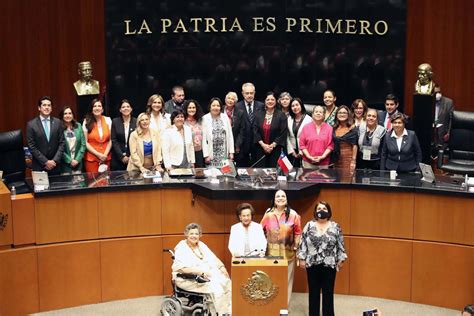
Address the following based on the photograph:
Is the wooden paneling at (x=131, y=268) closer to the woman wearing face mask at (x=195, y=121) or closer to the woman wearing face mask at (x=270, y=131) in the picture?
the woman wearing face mask at (x=195, y=121)

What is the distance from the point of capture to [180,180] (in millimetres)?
9852

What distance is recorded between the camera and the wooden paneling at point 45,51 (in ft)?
45.2

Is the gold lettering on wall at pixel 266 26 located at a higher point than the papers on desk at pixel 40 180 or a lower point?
higher

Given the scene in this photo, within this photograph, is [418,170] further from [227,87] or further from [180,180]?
[227,87]

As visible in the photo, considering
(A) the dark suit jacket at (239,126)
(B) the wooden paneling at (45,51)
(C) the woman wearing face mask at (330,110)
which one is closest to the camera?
(C) the woman wearing face mask at (330,110)

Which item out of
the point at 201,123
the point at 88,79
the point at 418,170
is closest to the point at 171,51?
the point at 88,79

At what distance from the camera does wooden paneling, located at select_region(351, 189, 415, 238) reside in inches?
376

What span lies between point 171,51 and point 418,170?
467 centimetres

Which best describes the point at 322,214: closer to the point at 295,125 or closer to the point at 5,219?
the point at 295,125

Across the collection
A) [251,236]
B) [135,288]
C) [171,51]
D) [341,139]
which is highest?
[171,51]

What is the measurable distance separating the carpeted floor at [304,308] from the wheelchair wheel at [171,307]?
43cm

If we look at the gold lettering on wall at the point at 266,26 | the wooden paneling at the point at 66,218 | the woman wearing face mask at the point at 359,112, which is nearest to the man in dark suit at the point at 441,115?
the gold lettering on wall at the point at 266,26

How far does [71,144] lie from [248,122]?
216 centimetres

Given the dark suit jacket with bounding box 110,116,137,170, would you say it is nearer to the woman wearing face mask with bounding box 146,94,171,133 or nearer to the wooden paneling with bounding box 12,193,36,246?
the woman wearing face mask with bounding box 146,94,171,133
